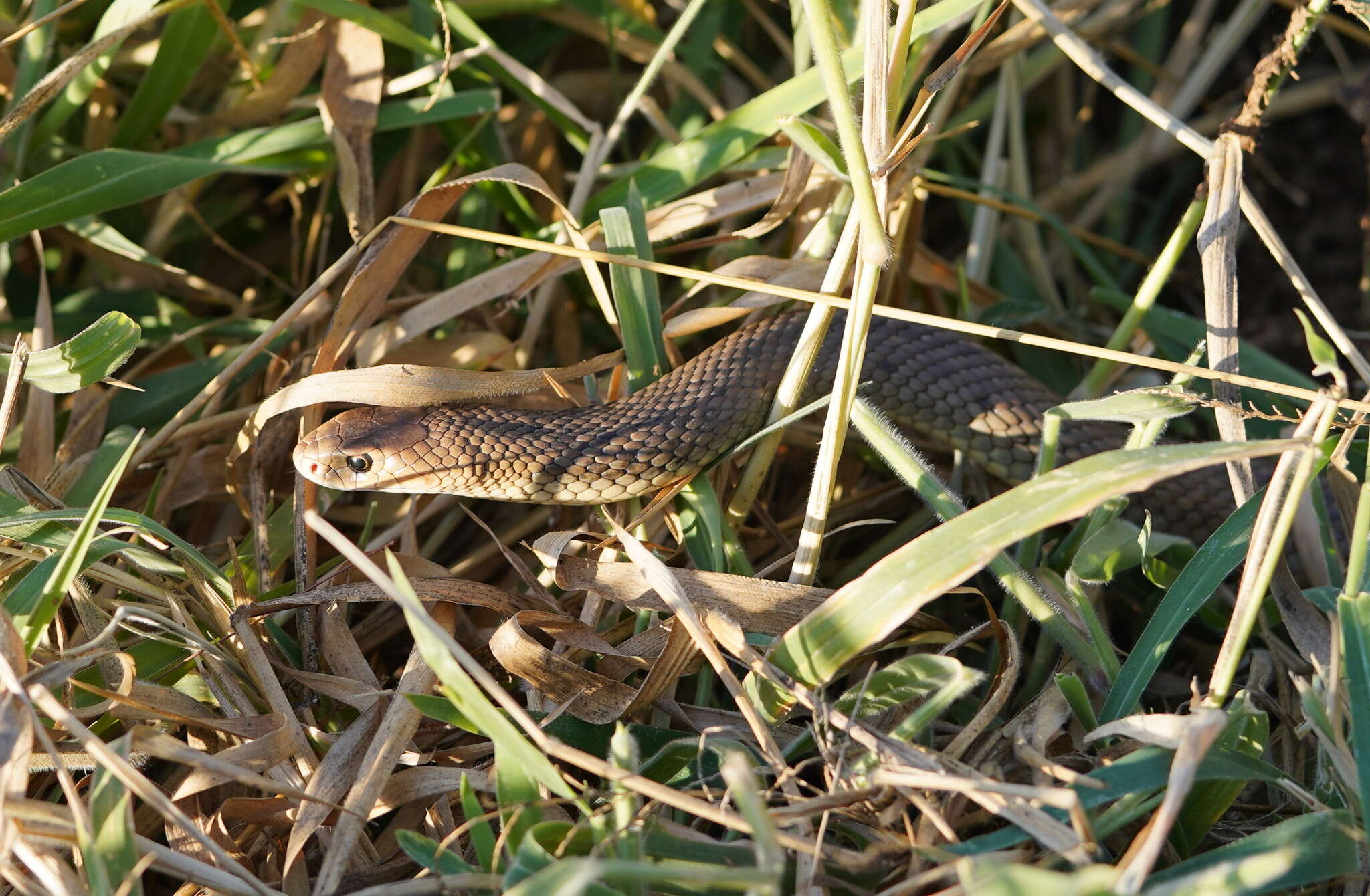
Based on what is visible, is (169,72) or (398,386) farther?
(169,72)

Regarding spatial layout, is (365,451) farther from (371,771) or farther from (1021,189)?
(1021,189)

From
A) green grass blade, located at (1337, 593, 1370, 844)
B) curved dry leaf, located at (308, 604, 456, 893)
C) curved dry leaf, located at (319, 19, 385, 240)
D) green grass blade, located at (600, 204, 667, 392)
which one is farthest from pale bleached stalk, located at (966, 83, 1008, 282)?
curved dry leaf, located at (308, 604, 456, 893)

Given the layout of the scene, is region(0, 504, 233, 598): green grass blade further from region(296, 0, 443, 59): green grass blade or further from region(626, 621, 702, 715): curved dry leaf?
region(296, 0, 443, 59): green grass blade

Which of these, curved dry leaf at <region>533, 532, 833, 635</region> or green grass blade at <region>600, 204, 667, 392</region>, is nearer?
curved dry leaf at <region>533, 532, 833, 635</region>

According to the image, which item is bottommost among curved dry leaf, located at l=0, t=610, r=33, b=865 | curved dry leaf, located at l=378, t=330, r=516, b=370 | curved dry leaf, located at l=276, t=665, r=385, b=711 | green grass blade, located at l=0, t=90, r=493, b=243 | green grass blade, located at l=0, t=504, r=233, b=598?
curved dry leaf, located at l=276, t=665, r=385, b=711

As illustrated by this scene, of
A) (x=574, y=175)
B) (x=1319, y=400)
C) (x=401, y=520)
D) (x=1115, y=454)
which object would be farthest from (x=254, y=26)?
(x=1319, y=400)

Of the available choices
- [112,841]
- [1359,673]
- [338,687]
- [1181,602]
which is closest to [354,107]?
[338,687]
